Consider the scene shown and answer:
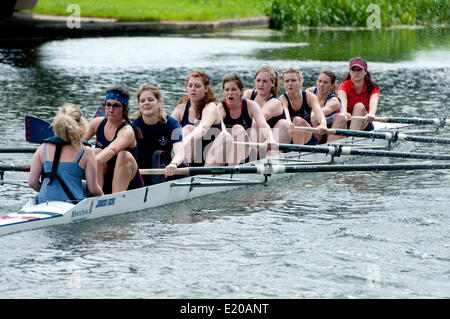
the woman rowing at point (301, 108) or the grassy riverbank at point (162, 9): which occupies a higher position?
the grassy riverbank at point (162, 9)

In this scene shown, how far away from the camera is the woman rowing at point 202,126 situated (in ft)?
31.3

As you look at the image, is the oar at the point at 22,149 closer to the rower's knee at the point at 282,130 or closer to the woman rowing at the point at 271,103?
the woman rowing at the point at 271,103

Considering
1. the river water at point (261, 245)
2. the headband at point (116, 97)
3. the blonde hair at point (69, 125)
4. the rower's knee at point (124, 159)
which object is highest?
the headband at point (116, 97)

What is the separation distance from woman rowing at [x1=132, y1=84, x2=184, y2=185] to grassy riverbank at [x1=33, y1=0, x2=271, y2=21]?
995 inches

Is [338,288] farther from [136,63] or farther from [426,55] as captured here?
[426,55]

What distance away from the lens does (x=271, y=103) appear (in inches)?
430

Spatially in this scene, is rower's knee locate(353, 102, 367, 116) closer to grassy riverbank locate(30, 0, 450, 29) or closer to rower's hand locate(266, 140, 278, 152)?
rower's hand locate(266, 140, 278, 152)

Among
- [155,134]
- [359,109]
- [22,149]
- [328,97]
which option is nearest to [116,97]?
[155,134]

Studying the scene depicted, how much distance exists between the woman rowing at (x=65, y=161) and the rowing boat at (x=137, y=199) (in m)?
0.14

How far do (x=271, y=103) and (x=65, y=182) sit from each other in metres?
3.84

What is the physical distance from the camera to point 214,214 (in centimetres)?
905

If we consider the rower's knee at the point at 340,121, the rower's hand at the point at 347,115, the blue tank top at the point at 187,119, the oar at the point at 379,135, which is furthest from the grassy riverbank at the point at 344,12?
the blue tank top at the point at 187,119

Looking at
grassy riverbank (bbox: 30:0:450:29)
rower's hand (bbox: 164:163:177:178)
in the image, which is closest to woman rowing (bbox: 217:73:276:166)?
rower's hand (bbox: 164:163:177:178)
